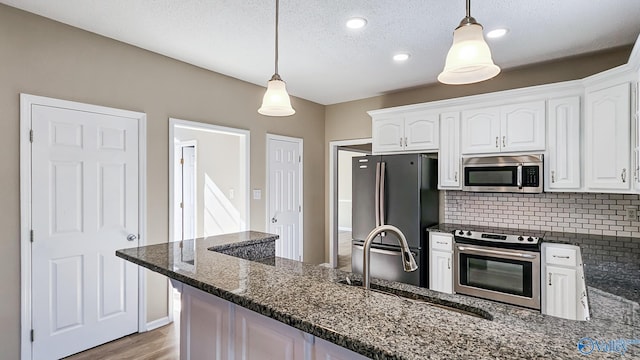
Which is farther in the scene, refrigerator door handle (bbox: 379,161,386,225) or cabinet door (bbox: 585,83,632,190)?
refrigerator door handle (bbox: 379,161,386,225)

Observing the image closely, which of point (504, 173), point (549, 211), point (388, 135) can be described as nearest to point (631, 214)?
point (549, 211)

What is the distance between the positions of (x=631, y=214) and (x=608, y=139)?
0.83 m

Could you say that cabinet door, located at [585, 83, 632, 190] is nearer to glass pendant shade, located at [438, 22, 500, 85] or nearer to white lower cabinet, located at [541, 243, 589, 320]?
white lower cabinet, located at [541, 243, 589, 320]

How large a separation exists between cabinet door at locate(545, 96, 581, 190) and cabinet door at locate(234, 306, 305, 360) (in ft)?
9.94

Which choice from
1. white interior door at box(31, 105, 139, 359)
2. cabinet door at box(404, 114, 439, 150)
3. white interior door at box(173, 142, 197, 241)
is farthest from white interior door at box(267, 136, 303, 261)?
white interior door at box(31, 105, 139, 359)

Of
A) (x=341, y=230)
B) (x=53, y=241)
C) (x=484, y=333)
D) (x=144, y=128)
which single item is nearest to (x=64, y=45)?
(x=144, y=128)

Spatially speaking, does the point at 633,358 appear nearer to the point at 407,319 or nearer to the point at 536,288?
the point at 407,319

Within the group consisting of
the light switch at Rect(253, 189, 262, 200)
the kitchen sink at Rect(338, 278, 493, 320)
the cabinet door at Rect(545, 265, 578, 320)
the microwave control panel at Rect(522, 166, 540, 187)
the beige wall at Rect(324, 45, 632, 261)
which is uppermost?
the beige wall at Rect(324, 45, 632, 261)

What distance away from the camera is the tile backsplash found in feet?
10.1

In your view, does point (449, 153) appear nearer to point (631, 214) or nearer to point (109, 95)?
point (631, 214)

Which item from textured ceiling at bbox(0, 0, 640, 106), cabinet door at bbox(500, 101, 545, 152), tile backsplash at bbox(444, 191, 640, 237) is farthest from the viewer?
cabinet door at bbox(500, 101, 545, 152)

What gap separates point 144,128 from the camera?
10.2ft

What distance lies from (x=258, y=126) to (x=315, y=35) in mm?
1730

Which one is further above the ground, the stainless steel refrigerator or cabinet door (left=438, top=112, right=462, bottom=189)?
cabinet door (left=438, top=112, right=462, bottom=189)
